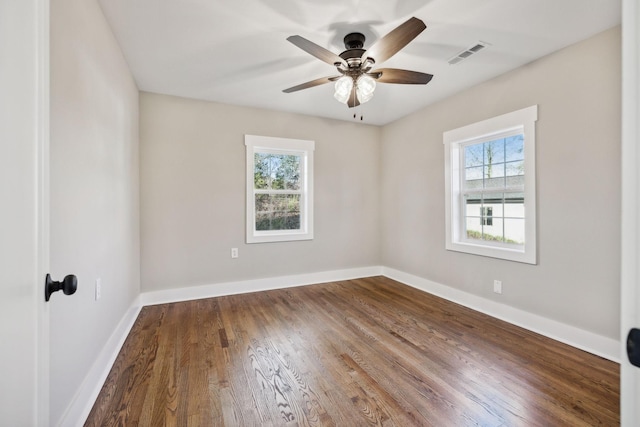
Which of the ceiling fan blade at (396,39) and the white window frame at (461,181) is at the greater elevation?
the ceiling fan blade at (396,39)

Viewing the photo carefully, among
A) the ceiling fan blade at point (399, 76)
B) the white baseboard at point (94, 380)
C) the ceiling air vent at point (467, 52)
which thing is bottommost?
the white baseboard at point (94, 380)

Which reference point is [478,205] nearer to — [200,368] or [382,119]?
[382,119]

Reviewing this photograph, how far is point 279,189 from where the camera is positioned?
4.08m

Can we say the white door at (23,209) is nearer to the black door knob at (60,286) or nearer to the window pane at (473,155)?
the black door knob at (60,286)

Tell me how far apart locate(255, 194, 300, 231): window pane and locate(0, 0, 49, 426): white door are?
321cm

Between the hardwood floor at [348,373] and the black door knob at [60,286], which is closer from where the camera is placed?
the black door knob at [60,286]

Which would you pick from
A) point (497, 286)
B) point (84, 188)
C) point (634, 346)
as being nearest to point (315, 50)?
point (84, 188)

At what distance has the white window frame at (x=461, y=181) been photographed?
8.64 ft

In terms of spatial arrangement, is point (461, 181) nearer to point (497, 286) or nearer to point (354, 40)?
point (497, 286)

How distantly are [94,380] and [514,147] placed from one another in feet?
13.0

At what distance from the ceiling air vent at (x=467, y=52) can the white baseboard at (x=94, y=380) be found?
3615mm

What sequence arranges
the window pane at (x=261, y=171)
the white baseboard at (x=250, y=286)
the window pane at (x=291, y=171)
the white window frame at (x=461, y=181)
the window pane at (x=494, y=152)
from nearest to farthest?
the white window frame at (x=461, y=181), the window pane at (x=494, y=152), the white baseboard at (x=250, y=286), the window pane at (x=261, y=171), the window pane at (x=291, y=171)

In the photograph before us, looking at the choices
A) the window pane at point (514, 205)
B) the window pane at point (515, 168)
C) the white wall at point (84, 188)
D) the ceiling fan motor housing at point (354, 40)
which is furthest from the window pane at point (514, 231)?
the white wall at point (84, 188)

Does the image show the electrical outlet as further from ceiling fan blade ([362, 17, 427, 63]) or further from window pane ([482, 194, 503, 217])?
ceiling fan blade ([362, 17, 427, 63])
